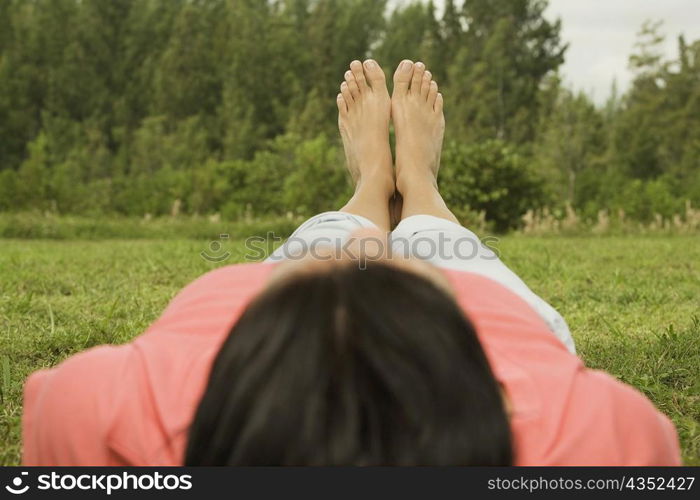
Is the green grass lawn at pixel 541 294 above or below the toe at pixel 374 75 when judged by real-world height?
below

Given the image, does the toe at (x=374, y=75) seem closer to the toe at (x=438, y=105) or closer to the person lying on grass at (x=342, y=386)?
the toe at (x=438, y=105)

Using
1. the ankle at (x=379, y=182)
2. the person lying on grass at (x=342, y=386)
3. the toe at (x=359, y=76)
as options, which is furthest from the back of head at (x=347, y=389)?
the toe at (x=359, y=76)

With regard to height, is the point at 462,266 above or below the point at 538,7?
below

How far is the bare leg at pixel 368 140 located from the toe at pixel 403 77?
0.17 ft

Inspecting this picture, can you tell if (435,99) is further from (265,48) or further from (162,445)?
(265,48)

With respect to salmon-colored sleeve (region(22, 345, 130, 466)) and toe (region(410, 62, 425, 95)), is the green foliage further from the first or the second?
salmon-colored sleeve (region(22, 345, 130, 466))

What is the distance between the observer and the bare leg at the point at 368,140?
1.79 meters

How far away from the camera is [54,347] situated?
6.16 ft

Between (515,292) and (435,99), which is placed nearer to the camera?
(515,292)

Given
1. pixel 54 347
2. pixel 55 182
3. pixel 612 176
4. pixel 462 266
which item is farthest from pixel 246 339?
pixel 612 176

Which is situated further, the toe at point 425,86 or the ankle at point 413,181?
the toe at point 425,86

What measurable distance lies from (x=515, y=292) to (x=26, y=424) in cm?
63

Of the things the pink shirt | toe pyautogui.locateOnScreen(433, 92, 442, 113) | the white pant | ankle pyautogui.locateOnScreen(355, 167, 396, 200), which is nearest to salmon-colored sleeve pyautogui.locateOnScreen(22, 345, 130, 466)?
the pink shirt

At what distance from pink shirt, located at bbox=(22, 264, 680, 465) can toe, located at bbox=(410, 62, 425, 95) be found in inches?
81.2
